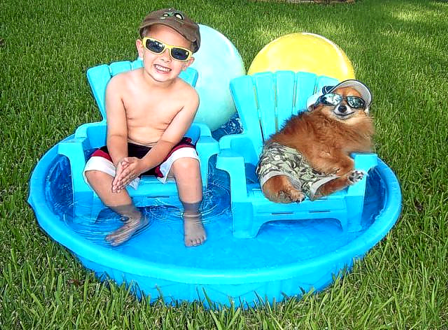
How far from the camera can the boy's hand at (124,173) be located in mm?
2355

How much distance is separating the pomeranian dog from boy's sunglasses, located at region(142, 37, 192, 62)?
2.01 ft

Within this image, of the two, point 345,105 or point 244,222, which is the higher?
point 345,105

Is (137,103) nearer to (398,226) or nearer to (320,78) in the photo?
(320,78)

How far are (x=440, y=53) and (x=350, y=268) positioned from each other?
4524 millimetres

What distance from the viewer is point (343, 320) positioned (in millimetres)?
1970

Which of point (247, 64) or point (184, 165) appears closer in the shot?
point (184, 165)

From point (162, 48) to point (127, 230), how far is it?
842 mm

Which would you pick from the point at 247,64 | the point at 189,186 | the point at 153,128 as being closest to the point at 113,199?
the point at 189,186

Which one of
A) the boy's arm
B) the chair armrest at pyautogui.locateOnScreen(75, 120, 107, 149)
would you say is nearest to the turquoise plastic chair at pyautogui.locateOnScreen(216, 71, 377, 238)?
the boy's arm

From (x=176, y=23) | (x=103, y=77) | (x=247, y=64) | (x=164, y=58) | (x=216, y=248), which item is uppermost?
(x=176, y=23)

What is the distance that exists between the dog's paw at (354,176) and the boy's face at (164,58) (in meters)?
0.90

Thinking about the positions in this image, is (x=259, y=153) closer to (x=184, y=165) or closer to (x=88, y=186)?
(x=184, y=165)

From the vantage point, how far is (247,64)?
5.11 metres

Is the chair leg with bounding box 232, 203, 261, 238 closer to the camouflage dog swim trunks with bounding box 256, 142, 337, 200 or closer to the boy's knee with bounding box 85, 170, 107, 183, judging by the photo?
the camouflage dog swim trunks with bounding box 256, 142, 337, 200
